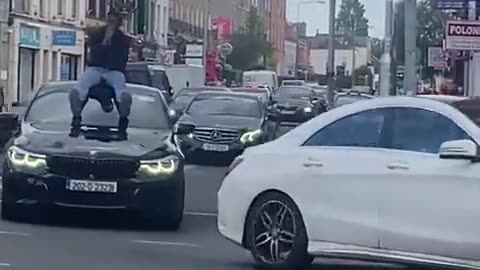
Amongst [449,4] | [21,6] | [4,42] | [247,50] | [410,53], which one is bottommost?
[410,53]

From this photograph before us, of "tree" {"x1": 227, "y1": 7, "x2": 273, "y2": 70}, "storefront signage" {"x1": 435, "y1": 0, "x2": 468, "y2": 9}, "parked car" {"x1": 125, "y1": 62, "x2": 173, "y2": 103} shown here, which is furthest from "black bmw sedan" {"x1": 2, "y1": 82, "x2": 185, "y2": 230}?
"tree" {"x1": 227, "y1": 7, "x2": 273, "y2": 70}

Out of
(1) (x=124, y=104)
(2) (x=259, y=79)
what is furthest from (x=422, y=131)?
(2) (x=259, y=79)

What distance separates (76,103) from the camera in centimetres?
1577

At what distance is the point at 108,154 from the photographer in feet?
46.4

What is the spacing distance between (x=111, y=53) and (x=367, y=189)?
718 centimetres

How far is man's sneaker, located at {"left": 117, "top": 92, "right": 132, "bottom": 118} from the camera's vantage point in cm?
1584

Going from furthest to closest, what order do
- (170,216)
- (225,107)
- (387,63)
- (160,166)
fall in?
(387,63) → (225,107) → (170,216) → (160,166)

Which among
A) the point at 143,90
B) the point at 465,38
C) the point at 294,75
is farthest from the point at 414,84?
the point at 294,75

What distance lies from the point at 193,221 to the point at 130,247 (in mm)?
2971

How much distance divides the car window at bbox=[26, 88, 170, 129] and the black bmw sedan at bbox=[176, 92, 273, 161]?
32.7ft

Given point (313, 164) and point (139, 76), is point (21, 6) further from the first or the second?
point (313, 164)

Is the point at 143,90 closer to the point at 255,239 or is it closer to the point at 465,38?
the point at 255,239

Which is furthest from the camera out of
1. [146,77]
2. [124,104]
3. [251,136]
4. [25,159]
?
[146,77]

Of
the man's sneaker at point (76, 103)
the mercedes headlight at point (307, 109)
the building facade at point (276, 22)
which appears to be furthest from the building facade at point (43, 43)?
the building facade at point (276, 22)
